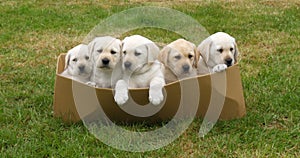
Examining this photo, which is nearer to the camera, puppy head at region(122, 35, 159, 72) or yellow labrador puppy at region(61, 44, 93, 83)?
puppy head at region(122, 35, 159, 72)

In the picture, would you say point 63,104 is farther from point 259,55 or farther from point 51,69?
point 259,55

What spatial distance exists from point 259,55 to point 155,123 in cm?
219

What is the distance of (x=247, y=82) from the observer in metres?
4.17

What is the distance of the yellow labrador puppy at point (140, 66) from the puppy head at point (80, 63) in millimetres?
332

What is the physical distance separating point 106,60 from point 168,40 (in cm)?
271

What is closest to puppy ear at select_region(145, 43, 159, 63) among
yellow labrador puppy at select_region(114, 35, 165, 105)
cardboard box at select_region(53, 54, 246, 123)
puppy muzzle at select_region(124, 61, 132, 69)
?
yellow labrador puppy at select_region(114, 35, 165, 105)

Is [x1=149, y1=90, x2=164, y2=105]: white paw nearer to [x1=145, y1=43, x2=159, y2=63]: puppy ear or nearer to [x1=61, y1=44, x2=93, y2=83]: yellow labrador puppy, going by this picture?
[x1=145, y1=43, x2=159, y2=63]: puppy ear

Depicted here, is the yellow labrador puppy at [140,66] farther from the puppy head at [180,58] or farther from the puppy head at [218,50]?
the puppy head at [218,50]

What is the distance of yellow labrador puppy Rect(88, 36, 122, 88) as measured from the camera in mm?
3204

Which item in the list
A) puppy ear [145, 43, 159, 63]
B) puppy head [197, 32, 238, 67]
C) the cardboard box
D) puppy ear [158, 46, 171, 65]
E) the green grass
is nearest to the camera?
the green grass

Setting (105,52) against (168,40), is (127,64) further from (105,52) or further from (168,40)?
(168,40)

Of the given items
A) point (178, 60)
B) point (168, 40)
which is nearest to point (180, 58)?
point (178, 60)

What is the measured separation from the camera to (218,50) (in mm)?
3484

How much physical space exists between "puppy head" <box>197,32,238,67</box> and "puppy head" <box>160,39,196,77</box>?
183 millimetres
